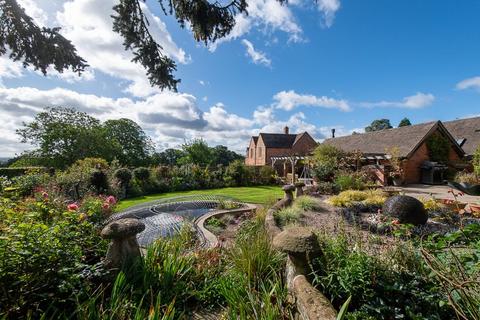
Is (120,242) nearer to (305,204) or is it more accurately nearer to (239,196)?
(305,204)

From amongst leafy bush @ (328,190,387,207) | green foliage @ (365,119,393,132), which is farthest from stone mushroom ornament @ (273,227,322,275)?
green foliage @ (365,119,393,132)

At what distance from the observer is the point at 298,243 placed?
2.33 meters

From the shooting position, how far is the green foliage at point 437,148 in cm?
1766

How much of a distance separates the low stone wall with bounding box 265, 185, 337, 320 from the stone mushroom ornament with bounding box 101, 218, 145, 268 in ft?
6.16

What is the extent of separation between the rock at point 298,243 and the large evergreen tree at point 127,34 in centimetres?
427

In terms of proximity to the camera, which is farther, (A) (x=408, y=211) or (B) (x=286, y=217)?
(B) (x=286, y=217)

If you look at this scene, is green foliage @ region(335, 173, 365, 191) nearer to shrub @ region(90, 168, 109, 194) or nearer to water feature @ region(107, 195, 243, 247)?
water feature @ region(107, 195, 243, 247)

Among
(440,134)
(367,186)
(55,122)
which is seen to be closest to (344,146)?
(440,134)

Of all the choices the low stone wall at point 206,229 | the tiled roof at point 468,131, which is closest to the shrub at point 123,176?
the low stone wall at point 206,229

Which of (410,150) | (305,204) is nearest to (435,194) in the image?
(410,150)

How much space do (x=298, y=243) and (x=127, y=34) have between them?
5005mm

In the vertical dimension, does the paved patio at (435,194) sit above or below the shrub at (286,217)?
below

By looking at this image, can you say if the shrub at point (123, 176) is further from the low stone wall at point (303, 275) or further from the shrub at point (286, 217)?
the low stone wall at point (303, 275)

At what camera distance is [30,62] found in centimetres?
452
